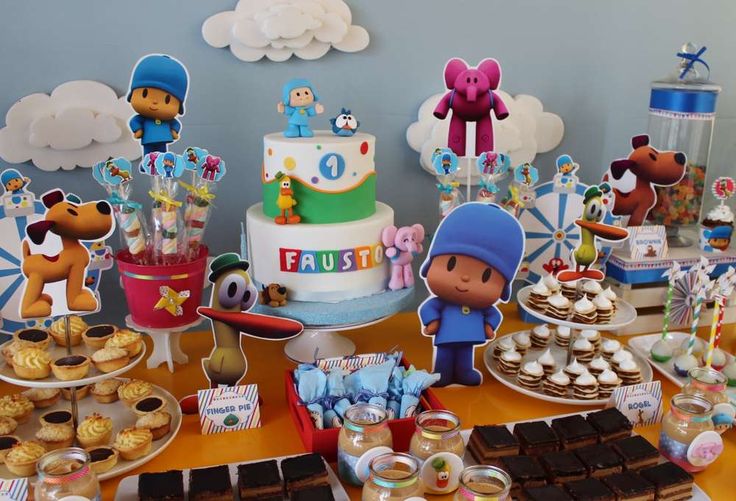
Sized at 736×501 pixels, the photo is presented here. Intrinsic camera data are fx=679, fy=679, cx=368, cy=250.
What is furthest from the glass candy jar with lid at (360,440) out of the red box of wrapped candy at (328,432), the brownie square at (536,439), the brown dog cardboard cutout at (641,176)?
the brown dog cardboard cutout at (641,176)

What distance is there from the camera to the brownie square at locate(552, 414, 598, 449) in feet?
4.59

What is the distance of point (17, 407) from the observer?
1.46m

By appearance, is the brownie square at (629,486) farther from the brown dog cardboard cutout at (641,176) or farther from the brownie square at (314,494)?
the brown dog cardboard cutout at (641,176)

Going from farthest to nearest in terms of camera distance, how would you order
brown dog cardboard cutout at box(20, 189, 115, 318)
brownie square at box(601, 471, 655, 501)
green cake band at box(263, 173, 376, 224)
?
green cake band at box(263, 173, 376, 224)
brown dog cardboard cutout at box(20, 189, 115, 318)
brownie square at box(601, 471, 655, 501)

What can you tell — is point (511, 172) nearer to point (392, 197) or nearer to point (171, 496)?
A: point (392, 197)

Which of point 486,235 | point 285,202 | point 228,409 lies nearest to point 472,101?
point 486,235

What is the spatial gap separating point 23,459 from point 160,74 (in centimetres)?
89

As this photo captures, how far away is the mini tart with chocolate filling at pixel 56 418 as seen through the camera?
4.60 ft

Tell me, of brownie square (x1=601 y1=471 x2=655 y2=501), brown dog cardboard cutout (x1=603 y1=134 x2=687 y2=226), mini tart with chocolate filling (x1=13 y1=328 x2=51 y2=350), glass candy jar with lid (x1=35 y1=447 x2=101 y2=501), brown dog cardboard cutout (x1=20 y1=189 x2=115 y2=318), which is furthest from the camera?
brown dog cardboard cutout (x1=603 y1=134 x2=687 y2=226)

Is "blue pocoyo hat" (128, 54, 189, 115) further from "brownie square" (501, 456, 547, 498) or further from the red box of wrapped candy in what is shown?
"brownie square" (501, 456, 547, 498)

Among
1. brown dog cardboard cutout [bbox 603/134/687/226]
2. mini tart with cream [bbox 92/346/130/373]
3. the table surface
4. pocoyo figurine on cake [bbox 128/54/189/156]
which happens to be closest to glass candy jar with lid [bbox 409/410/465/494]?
the table surface

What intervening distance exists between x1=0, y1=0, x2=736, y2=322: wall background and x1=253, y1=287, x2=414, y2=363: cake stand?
18.2 inches

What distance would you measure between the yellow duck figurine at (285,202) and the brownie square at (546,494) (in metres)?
0.83

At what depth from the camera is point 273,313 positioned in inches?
64.6
